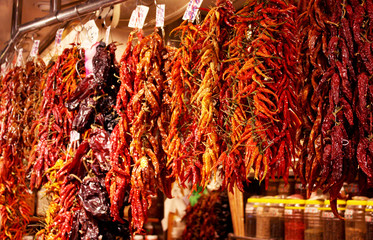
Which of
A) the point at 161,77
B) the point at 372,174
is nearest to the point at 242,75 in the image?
the point at 161,77

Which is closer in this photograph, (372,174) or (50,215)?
(372,174)

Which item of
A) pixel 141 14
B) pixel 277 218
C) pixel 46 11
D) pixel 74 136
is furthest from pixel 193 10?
pixel 46 11

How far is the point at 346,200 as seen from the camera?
3.29 m

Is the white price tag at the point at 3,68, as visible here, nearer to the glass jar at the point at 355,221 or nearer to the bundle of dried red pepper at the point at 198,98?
the bundle of dried red pepper at the point at 198,98

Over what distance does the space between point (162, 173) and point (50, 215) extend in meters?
0.95

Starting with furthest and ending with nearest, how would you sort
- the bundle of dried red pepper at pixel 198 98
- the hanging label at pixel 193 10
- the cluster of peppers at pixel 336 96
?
the hanging label at pixel 193 10 → the bundle of dried red pepper at pixel 198 98 → the cluster of peppers at pixel 336 96

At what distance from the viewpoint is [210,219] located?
14.9ft

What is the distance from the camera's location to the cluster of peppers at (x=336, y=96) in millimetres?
1883

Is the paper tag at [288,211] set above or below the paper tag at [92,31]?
below

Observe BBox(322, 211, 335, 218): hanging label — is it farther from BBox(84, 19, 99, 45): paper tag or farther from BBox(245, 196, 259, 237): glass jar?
BBox(84, 19, 99, 45): paper tag

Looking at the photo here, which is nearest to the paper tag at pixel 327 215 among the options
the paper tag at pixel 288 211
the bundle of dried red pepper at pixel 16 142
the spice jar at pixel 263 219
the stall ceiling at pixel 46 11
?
the paper tag at pixel 288 211

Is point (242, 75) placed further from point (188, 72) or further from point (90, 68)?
point (90, 68)

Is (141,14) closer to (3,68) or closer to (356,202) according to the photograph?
(356,202)

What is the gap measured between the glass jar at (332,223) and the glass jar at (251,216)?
711mm
